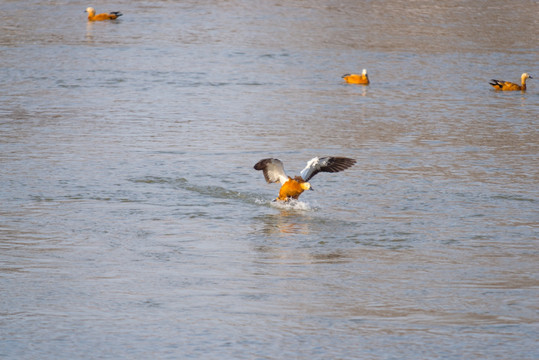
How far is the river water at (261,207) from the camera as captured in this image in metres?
6.59

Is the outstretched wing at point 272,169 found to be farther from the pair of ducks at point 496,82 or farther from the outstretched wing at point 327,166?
the pair of ducks at point 496,82

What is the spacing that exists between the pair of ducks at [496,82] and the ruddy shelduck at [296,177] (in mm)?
8039

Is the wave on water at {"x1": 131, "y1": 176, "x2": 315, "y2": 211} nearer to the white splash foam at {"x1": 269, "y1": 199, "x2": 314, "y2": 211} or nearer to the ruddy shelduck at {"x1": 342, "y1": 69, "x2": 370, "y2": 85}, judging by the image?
the white splash foam at {"x1": 269, "y1": 199, "x2": 314, "y2": 211}

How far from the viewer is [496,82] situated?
18.0m

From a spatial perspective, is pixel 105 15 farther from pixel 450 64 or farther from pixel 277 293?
pixel 277 293

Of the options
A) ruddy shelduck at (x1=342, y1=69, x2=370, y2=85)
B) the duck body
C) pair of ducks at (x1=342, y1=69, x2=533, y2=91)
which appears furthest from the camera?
ruddy shelduck at (x1=342, y1=69, x2=370, y2=85)

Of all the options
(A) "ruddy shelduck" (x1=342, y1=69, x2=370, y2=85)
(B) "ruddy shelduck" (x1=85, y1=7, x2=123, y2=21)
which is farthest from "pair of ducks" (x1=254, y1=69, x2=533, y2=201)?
(B) "ruddy shelduck" (x1=85, y1=7, x2=123, y2=21)

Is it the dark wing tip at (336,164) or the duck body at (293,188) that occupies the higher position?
the dark wing tip at (336,164)

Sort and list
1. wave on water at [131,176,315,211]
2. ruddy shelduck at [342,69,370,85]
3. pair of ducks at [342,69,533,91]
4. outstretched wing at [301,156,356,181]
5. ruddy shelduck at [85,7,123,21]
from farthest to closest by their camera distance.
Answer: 1. ruddy shelduck at [85,7,123,21]
2. ruddy shelduck at [342,69,370,85]
3. pair of ducks at [342,69,533,91]
4. outstretched wing at [301,156,356,181]
5. wave on water at [131,176,315,211]

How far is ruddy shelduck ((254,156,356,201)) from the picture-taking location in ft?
33.9

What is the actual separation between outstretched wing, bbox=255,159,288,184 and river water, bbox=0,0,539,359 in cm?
24

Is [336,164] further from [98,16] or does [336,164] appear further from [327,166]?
[98,16]

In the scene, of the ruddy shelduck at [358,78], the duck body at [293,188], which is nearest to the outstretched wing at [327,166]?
the duck body at [293,188]

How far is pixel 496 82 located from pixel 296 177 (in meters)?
8.67
